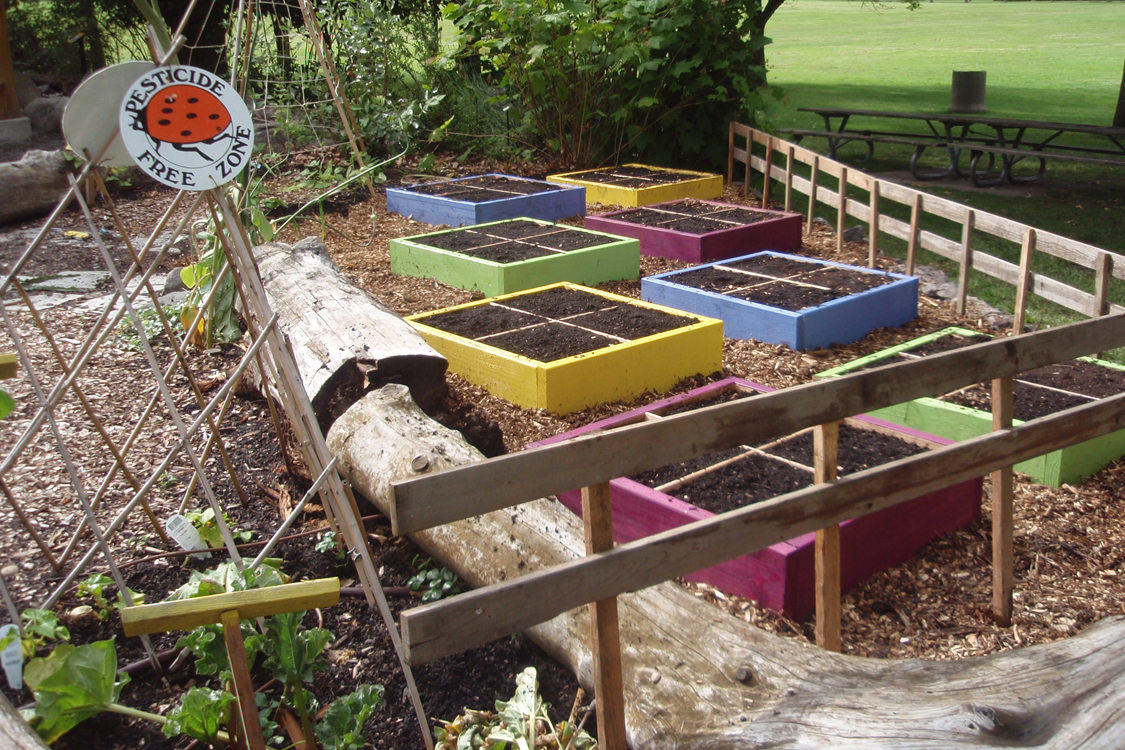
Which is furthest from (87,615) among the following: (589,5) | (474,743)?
(589,5)

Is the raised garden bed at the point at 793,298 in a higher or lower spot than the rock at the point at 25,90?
lower

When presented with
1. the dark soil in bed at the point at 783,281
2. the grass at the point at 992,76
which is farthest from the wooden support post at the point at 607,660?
the grass at the point at 992,76

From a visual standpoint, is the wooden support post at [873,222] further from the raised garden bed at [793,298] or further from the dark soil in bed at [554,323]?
the dark soil in bed at [554,323]

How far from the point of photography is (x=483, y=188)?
31.3 ft

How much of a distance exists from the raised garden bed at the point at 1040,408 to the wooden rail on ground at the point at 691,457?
1.08 meters

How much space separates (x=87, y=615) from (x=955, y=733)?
245cm

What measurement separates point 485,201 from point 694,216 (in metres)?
1.92

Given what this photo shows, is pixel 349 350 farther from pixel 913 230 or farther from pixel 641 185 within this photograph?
pixel 641 185

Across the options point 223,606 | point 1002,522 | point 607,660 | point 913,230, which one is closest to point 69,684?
point 223,606

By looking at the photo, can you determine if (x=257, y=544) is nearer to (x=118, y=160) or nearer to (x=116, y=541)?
(x=116, y=541)

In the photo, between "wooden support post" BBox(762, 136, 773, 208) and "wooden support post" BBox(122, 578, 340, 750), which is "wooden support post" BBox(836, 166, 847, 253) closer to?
"wooden support post" BBox(762, 136, 773, 208)

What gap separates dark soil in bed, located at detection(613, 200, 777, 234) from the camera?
7866mm

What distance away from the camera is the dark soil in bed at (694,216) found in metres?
7.87

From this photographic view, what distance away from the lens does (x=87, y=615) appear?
2881 mm
